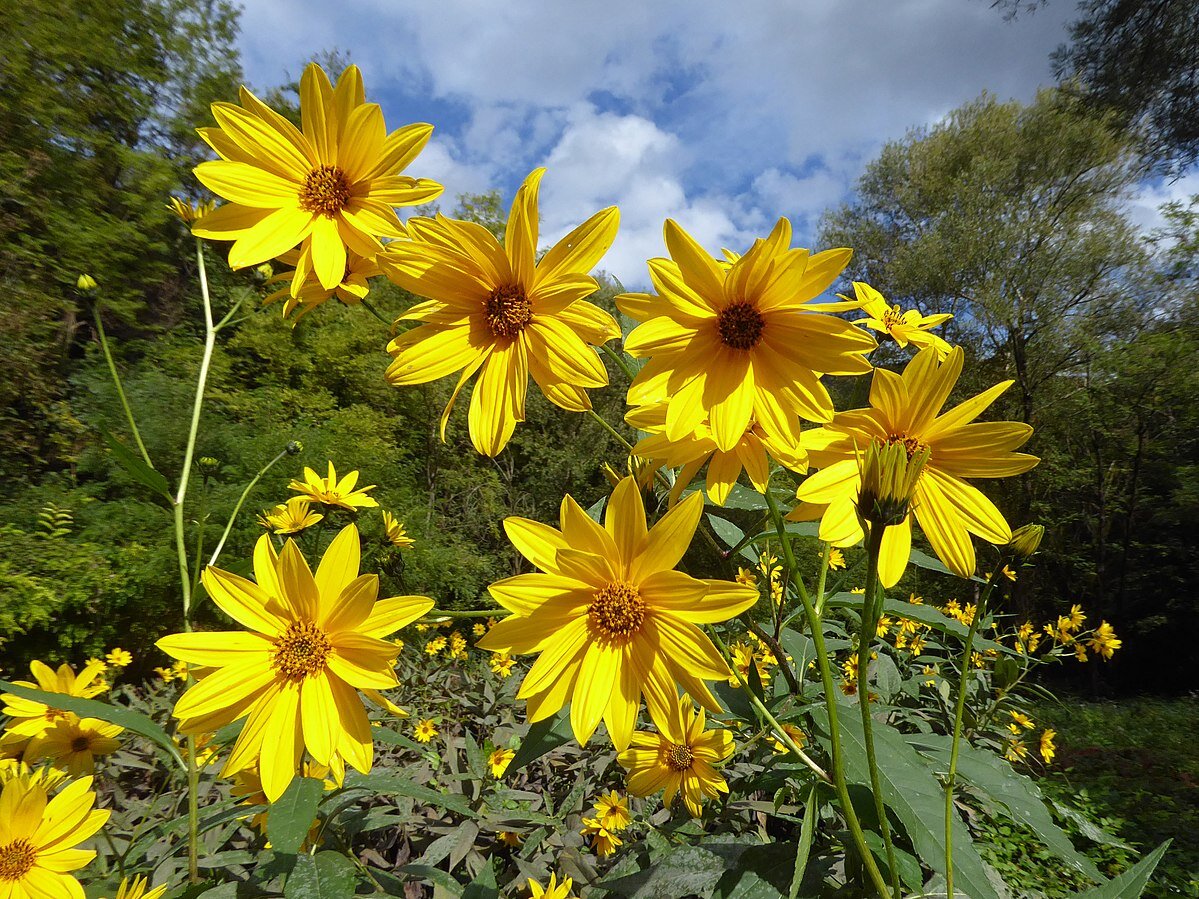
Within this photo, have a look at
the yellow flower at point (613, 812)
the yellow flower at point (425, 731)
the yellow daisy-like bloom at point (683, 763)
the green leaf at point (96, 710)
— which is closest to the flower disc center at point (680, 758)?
the yellow daisy-like bloom at point (683, 763)

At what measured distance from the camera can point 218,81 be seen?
28.1ft

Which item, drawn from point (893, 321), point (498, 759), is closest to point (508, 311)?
point (893, 321)

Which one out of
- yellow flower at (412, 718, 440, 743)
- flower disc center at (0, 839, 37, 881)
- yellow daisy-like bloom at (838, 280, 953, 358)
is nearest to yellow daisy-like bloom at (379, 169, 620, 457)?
yellow daisy-like bloom at (838, 280, 953, 358)

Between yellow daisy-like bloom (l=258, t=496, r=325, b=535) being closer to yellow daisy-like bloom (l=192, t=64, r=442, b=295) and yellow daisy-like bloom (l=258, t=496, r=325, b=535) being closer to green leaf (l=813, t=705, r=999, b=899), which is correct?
yellow daisy-like bloom (l=192, t=64, r=442, b=295)

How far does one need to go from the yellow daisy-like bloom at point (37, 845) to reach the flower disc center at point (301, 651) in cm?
60

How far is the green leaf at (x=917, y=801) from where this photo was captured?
0.63 metres

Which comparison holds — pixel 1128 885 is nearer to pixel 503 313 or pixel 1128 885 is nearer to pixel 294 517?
pixel 503 313

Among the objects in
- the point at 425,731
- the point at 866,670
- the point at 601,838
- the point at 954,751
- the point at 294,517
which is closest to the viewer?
the point at 866,670

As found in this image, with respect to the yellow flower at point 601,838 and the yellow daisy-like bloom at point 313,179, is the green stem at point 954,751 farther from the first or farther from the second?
the yellow flower at point 601,838

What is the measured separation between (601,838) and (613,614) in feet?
5.22

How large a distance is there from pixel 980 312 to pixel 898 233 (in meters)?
3.48

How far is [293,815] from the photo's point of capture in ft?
2.50

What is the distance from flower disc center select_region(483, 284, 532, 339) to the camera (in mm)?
702

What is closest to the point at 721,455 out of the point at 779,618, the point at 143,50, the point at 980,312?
the point at 779,618
